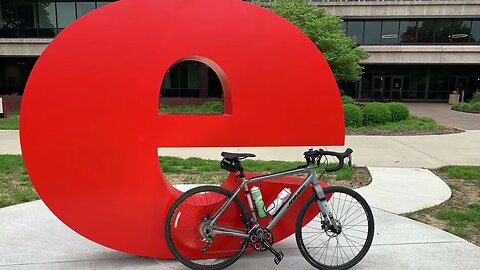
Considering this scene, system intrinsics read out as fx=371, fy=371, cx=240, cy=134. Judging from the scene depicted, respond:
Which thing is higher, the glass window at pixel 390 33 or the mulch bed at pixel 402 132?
the glass window at pixel 390 33

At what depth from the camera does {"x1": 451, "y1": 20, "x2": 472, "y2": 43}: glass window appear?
96.7ft

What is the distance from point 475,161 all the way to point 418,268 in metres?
6.08

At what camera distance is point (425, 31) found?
97.3 ft

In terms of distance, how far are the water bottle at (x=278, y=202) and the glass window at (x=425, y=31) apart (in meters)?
31.2

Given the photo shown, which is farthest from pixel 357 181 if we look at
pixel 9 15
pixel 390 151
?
pixel 9 15

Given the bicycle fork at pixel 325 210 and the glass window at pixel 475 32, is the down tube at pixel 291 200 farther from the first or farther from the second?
the glass window at pixel 475 32

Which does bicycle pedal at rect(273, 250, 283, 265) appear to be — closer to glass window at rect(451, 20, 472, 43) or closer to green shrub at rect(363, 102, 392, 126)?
green shrub at rect(363, 102, 392, 126)

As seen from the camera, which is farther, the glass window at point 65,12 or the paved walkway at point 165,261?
the glass window at point 65,12

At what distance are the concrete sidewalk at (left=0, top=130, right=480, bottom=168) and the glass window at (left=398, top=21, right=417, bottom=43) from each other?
68.1ft

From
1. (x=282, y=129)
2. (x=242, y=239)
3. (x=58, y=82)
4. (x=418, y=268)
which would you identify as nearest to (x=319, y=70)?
(x=282, y=129)

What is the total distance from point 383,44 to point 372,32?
1312mm

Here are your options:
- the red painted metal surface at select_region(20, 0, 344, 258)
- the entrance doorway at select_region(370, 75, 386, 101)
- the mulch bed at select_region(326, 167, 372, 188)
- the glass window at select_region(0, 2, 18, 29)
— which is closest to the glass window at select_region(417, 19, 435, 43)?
the entrance doorway at select_region(370, 75, 386, 101)

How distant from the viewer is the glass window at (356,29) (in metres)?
29.9

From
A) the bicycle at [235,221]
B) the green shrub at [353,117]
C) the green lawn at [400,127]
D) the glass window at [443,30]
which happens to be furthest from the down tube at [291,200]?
the glass window at [443,30]
